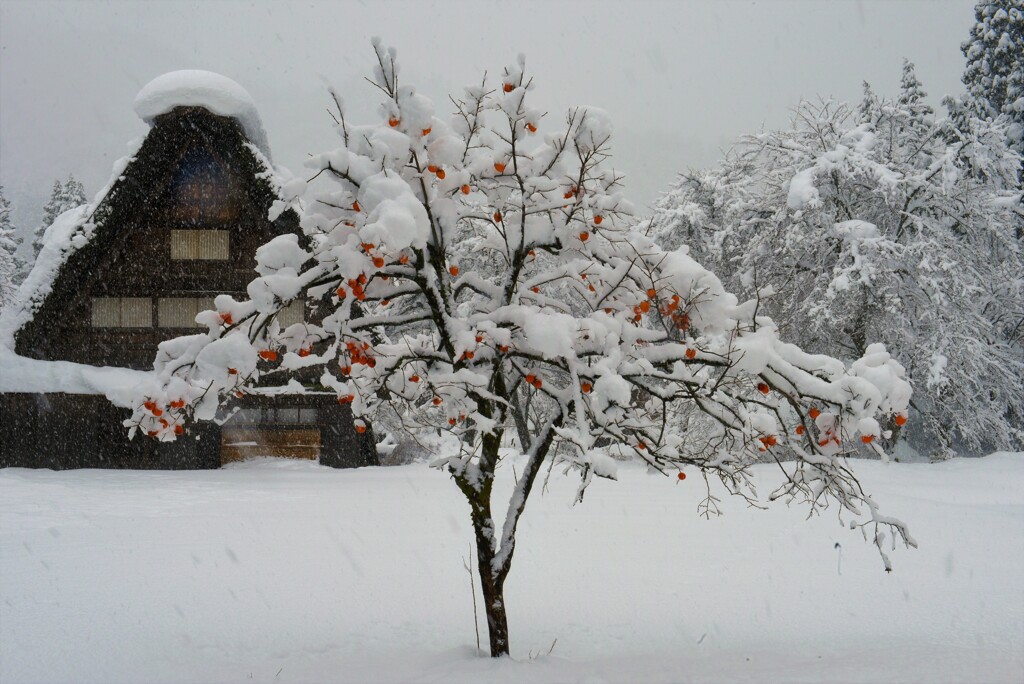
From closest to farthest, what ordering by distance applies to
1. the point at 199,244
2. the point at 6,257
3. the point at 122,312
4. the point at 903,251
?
the point at 122,312 → the point at 199,244 → the point at 903,251 → the point at 6,257

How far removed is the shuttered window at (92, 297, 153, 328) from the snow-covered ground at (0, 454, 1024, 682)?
4521 millimetres

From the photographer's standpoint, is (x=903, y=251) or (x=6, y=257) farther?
(x=6, y=257)

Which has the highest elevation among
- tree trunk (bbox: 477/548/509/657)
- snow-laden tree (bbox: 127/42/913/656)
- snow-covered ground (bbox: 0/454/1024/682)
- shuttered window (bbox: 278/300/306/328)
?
shuttered window (bbox: 278/300/306/328)

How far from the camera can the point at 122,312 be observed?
15.0 meters

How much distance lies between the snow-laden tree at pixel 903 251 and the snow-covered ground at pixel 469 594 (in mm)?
6301

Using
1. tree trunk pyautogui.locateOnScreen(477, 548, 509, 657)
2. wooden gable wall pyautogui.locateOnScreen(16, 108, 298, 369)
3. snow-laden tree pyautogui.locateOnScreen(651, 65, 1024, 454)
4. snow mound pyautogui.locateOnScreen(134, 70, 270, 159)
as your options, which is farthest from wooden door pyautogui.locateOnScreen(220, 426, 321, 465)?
tree trunk pyautogui.locateOnScreen(477, 548, 509, 657)

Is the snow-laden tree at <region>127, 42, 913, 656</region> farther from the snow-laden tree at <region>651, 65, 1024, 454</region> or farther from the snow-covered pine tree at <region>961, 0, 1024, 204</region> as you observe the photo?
the snow-covered pine tree at <region>961, 0, 1024, 204</region>

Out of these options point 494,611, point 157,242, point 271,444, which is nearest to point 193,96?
point 157,242

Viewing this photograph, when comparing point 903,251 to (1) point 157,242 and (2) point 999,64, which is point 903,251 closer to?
(2) point 999,64

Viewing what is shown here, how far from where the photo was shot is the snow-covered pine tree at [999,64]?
75.4ft

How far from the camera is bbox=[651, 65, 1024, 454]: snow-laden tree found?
16.4 meters

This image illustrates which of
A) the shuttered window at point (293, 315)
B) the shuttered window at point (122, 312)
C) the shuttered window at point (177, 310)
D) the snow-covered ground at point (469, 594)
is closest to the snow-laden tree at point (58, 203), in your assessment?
the shuttered window at point (122, 312)

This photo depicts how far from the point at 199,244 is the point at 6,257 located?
24356 mm

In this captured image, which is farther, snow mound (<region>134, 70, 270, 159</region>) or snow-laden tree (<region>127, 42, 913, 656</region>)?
snow mound (<region>134, 70, 270, 159</region>)
